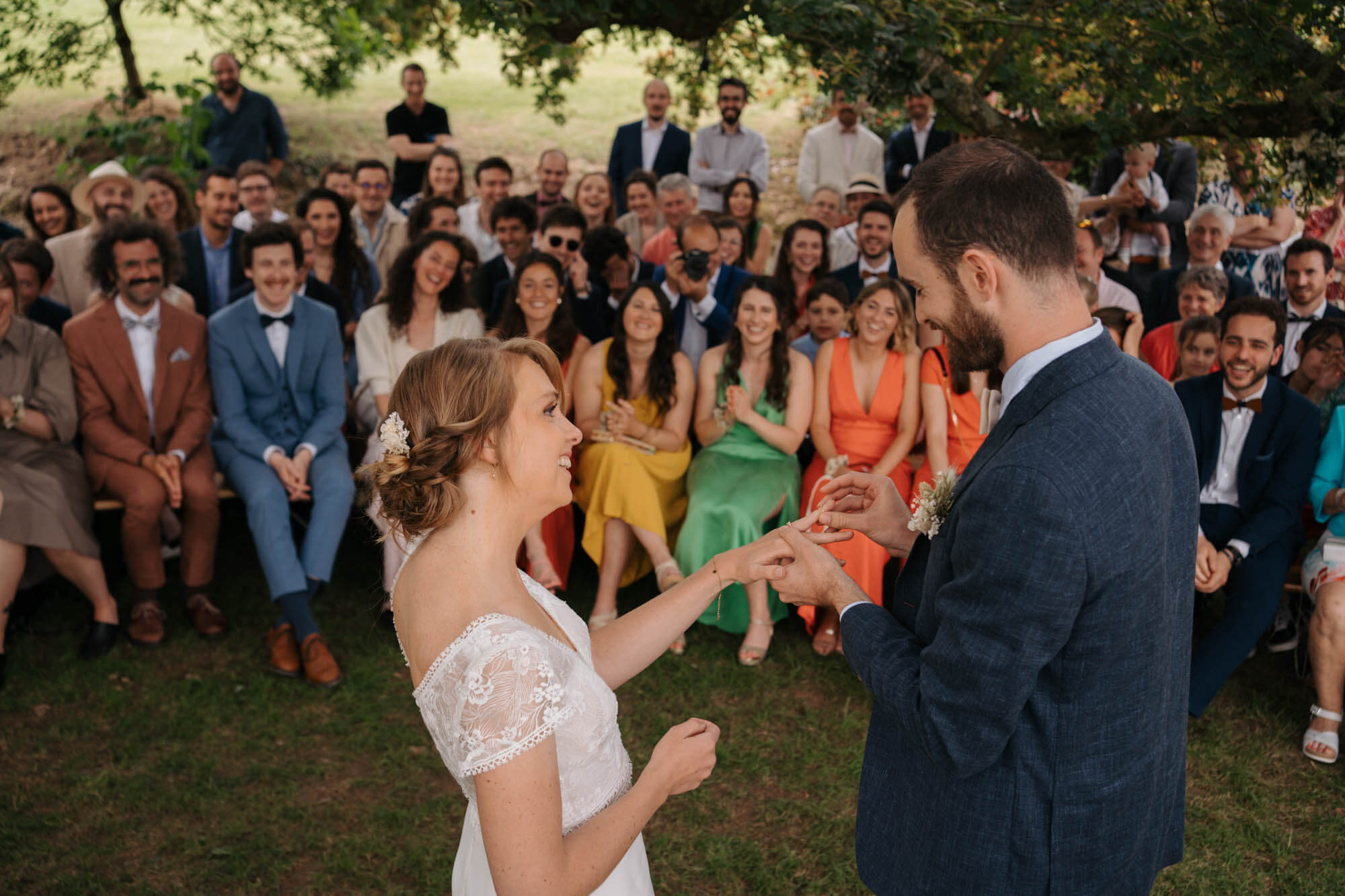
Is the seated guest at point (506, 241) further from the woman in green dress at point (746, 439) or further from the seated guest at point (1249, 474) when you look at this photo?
the seated guest at point (1249, 474)

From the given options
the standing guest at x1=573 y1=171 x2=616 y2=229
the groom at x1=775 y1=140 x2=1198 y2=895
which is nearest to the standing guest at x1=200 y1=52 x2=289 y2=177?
the standing guest at x1=573 y1=171 x2=616 y2=229

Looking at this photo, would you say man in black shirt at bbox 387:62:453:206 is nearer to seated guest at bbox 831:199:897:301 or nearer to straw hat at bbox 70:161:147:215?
straw hat at bbox 70:161:147:215

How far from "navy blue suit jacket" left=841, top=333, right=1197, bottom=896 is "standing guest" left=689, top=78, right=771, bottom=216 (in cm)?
780

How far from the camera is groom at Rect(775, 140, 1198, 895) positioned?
63.3 inches

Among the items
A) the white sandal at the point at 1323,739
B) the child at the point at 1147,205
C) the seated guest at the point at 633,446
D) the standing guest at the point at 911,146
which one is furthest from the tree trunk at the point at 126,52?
the white sandal at the point at 1323,739

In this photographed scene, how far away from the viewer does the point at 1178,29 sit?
414 cm

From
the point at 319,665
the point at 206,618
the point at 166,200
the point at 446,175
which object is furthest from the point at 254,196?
the point at 319,665

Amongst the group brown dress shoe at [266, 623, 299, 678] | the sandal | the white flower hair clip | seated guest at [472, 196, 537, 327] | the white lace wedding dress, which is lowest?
the sandal

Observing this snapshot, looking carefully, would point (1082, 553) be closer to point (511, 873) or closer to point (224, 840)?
point (511, 873)

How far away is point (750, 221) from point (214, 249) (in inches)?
150

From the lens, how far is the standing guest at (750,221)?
806cm

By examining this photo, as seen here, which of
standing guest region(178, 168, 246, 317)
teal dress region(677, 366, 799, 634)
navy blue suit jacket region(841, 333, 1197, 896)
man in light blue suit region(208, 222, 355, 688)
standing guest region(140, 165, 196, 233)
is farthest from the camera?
standing guest region(140, 165, 196, 233)

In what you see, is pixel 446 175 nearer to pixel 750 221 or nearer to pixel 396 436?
pixel 750 221

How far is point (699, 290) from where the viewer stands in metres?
6.38
